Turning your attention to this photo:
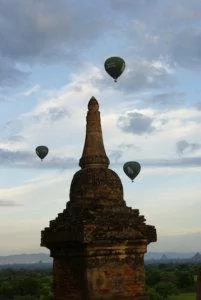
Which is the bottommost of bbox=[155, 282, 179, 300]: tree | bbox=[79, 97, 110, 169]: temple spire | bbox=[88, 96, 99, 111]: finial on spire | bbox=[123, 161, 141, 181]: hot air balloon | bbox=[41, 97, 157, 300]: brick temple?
bbox=[41, 97, 157, 300]: brick temple

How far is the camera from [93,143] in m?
9.94

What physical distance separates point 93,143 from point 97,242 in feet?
6.65

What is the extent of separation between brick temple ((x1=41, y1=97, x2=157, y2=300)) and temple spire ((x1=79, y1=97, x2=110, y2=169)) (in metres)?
0.06

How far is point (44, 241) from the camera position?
9500mm

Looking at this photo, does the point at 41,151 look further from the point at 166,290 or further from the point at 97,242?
the point at 166,290

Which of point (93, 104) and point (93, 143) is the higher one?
point (93, 104)

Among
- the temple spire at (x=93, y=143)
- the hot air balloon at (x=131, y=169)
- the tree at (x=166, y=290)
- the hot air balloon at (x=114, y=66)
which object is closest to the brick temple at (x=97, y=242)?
the temple spire at (x=93, y=143)

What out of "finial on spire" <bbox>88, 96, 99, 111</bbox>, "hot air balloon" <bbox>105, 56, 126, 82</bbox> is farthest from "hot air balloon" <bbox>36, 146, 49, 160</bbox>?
"finial on spire" <bbox>88, 96, 99, 111</bbox>

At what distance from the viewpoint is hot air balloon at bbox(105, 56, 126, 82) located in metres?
15.6

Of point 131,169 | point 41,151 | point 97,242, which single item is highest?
point 41,151

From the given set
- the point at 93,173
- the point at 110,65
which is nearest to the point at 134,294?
the point at 93,173

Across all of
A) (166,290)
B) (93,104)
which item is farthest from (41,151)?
(166,290)

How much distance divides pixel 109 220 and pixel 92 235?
429 millimetres

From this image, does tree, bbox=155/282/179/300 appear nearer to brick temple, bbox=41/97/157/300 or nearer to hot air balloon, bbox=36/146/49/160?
hot air balloon, bbox=36/146/49/160
